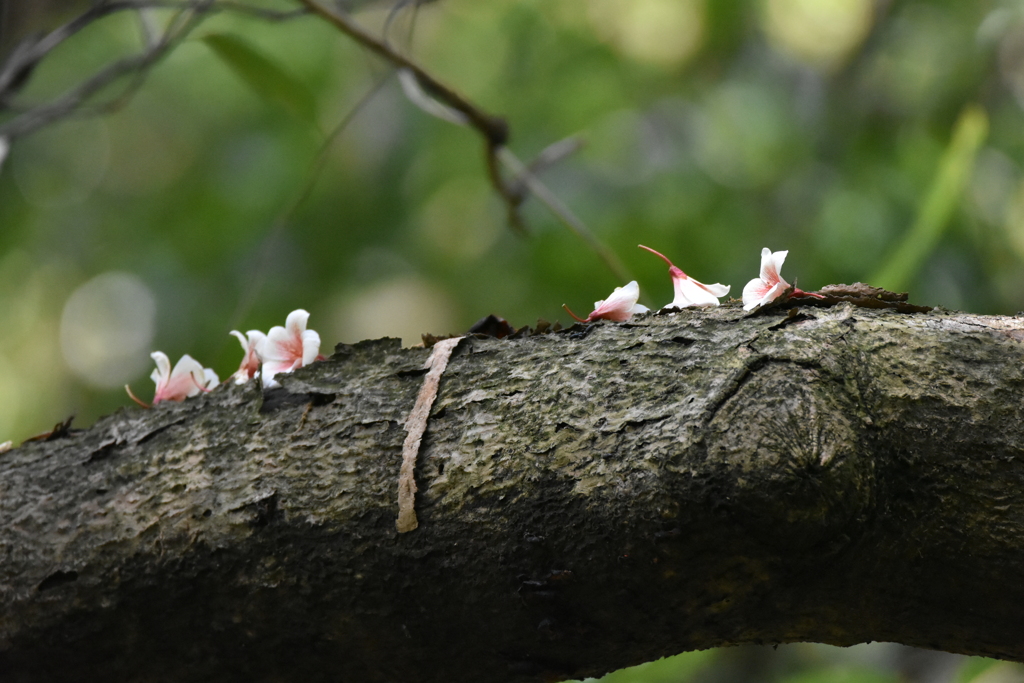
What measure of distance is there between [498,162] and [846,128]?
205 cm

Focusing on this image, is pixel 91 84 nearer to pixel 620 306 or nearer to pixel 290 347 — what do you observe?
pixel 290 347

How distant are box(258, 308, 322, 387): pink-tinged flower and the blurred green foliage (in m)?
1.45

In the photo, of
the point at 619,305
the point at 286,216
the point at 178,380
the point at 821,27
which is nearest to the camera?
the point at 619,305

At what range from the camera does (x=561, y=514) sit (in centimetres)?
56

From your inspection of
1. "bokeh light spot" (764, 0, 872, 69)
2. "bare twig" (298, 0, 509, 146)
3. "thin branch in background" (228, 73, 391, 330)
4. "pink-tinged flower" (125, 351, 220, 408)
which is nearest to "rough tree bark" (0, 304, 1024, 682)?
"pink-tinged flower" (125, 351, 220, 408)

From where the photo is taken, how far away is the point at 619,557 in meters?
0.55

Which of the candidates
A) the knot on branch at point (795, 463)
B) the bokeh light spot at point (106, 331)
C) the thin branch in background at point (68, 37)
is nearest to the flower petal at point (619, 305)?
the knot on branch at point (795, 463)

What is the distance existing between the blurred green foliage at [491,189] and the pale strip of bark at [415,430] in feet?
4.89

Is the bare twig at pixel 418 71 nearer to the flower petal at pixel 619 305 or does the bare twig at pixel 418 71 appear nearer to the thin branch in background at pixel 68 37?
the thin branch in background at pixel 68 37

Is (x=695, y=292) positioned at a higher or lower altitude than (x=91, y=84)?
lower

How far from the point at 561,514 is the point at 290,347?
36 cm

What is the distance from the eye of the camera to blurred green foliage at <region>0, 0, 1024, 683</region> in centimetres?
246

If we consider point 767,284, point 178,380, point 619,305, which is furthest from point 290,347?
point 767,284

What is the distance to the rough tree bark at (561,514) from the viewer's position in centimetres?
53
